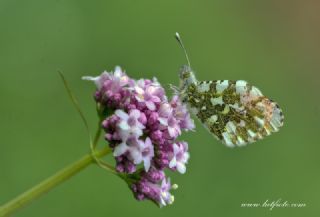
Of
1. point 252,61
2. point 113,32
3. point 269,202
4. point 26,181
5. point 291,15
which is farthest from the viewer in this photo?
point 291,15

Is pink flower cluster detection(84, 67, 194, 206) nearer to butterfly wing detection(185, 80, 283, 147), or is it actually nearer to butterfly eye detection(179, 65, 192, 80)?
butterfly wing detection(185, 80, 283, 147)

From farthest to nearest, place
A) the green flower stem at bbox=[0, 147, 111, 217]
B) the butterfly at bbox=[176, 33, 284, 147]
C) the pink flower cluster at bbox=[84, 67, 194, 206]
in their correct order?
the butterfly at bbox=[176, 33, 284, 147]
the pink flower cluster at bbox=[84, 67, 194, 206]
the green flower stem at bbox=[0, 147, 111, 217]

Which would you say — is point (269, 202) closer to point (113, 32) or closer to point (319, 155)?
point (319, 155)

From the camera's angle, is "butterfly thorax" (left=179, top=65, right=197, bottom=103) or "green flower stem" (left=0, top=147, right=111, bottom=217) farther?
"butterfly thorax" (left=179, top=65, right=197, bottom=103)

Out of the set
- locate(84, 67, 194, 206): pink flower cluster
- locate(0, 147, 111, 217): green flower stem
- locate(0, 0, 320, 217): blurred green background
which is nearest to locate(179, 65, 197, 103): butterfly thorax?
locate(84, 67, 194, 206): pink flower cluster

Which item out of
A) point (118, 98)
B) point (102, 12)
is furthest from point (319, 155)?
point (118, 98)

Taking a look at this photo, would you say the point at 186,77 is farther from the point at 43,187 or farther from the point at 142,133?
the point at 43,187

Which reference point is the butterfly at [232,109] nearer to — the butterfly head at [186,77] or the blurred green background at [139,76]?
the butterfly head at [186,77]
